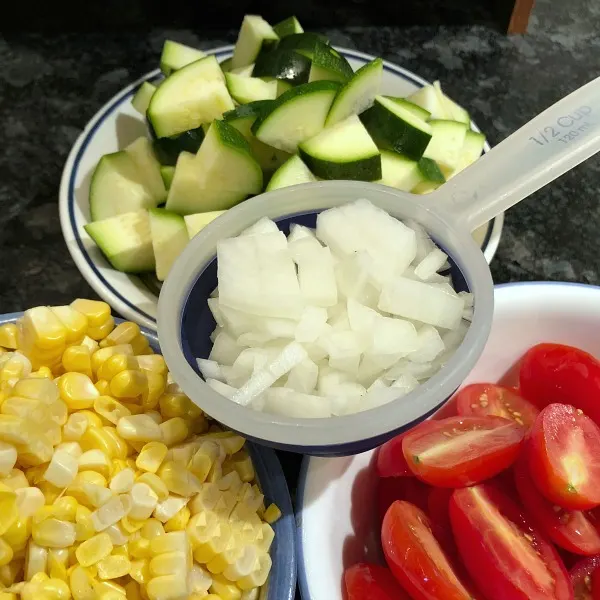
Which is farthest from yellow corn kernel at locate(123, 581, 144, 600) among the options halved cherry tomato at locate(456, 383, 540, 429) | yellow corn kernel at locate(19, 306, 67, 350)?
halved cherry tomato at locate(456, 383, 540, 429)

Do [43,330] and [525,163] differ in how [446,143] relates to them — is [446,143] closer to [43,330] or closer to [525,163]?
[525,163]

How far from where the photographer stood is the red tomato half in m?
0.95

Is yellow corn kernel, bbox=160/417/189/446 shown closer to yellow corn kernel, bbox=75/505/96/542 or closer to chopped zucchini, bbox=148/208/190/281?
yellow corn kernel, bbox=75/505/96/542

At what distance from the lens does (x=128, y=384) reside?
94 centimetres

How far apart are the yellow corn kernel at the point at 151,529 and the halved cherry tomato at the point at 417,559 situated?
0.93 feet

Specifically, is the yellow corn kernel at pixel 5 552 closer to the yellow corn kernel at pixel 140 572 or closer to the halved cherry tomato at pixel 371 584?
the yellow corn kernel at pixel 140 572

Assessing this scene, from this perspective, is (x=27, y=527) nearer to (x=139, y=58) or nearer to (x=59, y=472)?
(x=59, y=472)

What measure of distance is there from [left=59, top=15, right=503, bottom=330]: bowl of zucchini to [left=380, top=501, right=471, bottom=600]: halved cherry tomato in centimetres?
52

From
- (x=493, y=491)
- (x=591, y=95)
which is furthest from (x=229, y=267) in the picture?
(x=591, y=95)

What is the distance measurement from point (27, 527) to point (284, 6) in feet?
5.32

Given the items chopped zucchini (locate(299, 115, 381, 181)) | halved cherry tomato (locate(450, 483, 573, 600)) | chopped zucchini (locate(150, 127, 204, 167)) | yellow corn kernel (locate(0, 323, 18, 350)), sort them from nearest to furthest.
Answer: halved cherry tomato (locate(450, 483, 573, 600))
yellow corn kernel (locate(0, 323, 18, 350))
chopped zucchini (locate(299, 115, 381, 181))
chopped zucchini (locate(150, 127, 204, 167))

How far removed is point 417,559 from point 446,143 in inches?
31.3

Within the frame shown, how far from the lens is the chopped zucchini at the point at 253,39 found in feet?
4.73

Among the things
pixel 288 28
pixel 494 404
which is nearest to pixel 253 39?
pixel 288 28
